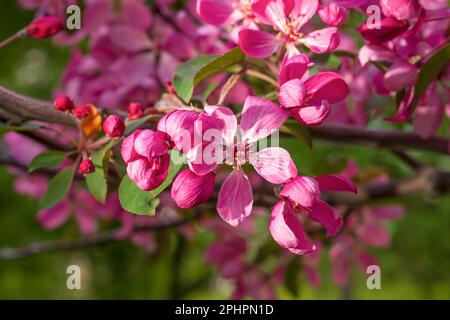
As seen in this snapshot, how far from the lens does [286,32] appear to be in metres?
0.85

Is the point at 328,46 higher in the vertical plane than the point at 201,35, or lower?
lower

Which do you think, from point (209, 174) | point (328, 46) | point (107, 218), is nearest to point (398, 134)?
point (328, 46)

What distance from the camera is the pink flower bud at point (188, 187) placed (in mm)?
722

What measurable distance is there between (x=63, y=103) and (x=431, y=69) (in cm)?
47

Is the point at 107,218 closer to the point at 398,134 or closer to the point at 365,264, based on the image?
the point at 365,264

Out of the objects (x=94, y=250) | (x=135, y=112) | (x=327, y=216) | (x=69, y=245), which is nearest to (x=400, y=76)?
(x=327, y=216)

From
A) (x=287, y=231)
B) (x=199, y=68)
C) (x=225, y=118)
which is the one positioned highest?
(x=199, y=68)

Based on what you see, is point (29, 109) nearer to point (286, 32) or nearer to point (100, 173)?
point (100, 173)

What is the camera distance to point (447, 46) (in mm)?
888

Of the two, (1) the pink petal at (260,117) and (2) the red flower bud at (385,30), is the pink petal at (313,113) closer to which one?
(1) the pink petal at (260,117)

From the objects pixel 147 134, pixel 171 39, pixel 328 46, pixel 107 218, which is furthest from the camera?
pixel 107 218

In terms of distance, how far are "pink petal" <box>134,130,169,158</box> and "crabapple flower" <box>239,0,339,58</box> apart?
0.20m

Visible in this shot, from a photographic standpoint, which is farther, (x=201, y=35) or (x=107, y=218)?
(x=107, y=218)

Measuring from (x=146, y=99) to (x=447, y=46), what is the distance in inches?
24.9
